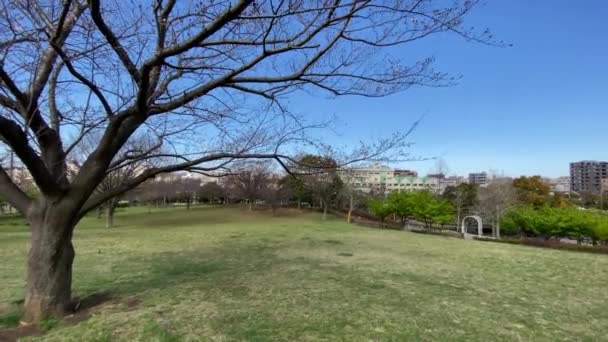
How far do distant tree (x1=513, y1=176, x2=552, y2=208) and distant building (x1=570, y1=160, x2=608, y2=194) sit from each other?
111 feet

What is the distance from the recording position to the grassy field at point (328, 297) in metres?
4.18

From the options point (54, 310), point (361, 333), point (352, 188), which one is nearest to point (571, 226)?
point (352, 188)

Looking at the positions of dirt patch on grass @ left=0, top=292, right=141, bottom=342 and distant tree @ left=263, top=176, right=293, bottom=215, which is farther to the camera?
distant tree @ left=263, top=176, right=293, bottom=215

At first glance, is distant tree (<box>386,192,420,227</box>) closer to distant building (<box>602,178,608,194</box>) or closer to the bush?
the bush

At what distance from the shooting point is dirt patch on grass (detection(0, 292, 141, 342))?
393 centimetres

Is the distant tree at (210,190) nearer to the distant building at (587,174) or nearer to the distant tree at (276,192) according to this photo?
the distant tree at (276,192)

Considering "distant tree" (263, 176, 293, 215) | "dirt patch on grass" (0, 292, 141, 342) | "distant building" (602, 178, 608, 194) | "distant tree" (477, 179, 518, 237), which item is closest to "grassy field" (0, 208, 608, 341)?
"dirt patch on grass" (0, 292, 141, 342)

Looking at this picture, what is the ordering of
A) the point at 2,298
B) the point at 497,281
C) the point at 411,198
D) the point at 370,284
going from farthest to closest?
1. the point at 411,198
2. the point at 497,281
3. the point at 370,284
4. the point at 2,298

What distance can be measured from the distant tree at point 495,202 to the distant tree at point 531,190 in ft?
15.5

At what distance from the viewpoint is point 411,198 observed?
27.3 metres

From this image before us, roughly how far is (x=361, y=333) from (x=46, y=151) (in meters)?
4.28

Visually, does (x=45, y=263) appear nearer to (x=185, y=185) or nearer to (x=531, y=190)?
(x=185, y=185)

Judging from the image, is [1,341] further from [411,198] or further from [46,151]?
[411,198]

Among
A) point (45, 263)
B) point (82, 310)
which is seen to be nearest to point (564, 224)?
point (82, 310)
